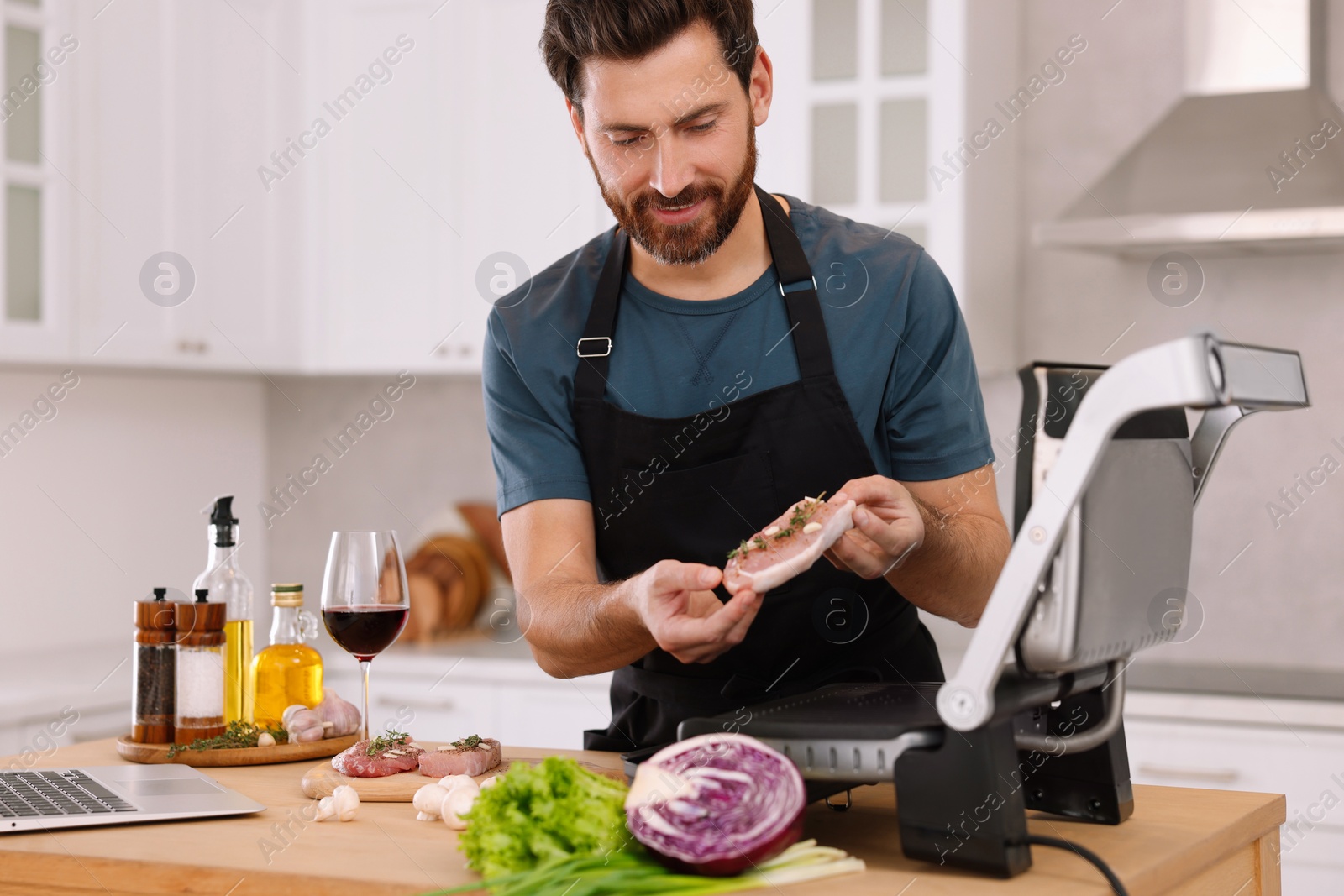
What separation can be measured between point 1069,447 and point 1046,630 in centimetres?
16

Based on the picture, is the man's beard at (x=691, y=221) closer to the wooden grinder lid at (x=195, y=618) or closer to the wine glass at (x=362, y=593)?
the wine glass at (x=362, y=593)

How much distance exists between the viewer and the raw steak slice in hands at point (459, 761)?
157cm

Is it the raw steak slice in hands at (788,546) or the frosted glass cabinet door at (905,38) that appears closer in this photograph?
the raw steak slice in hands at (788,546)

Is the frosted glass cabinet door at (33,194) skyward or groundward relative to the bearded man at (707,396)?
skyward

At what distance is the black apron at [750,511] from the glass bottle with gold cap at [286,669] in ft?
1.32

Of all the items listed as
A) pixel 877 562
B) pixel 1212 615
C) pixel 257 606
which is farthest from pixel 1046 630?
pixel 257 606

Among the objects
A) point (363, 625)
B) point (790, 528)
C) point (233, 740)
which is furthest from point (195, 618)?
point (790, 528)

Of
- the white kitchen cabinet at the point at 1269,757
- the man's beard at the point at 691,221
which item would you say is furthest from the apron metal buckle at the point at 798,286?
the white kitchen cabinet at the point at 1269,757

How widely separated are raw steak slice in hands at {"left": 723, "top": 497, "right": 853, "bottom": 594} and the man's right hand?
0.04 m

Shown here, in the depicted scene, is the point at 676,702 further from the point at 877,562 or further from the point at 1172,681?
the point at 1172,681

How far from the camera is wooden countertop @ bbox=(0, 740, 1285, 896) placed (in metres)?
1.17

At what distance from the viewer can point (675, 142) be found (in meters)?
1.87

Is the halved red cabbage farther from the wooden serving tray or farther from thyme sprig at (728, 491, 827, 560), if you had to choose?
the wooden serving tray

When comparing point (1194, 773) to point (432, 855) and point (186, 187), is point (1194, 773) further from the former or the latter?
point (186, 187)
